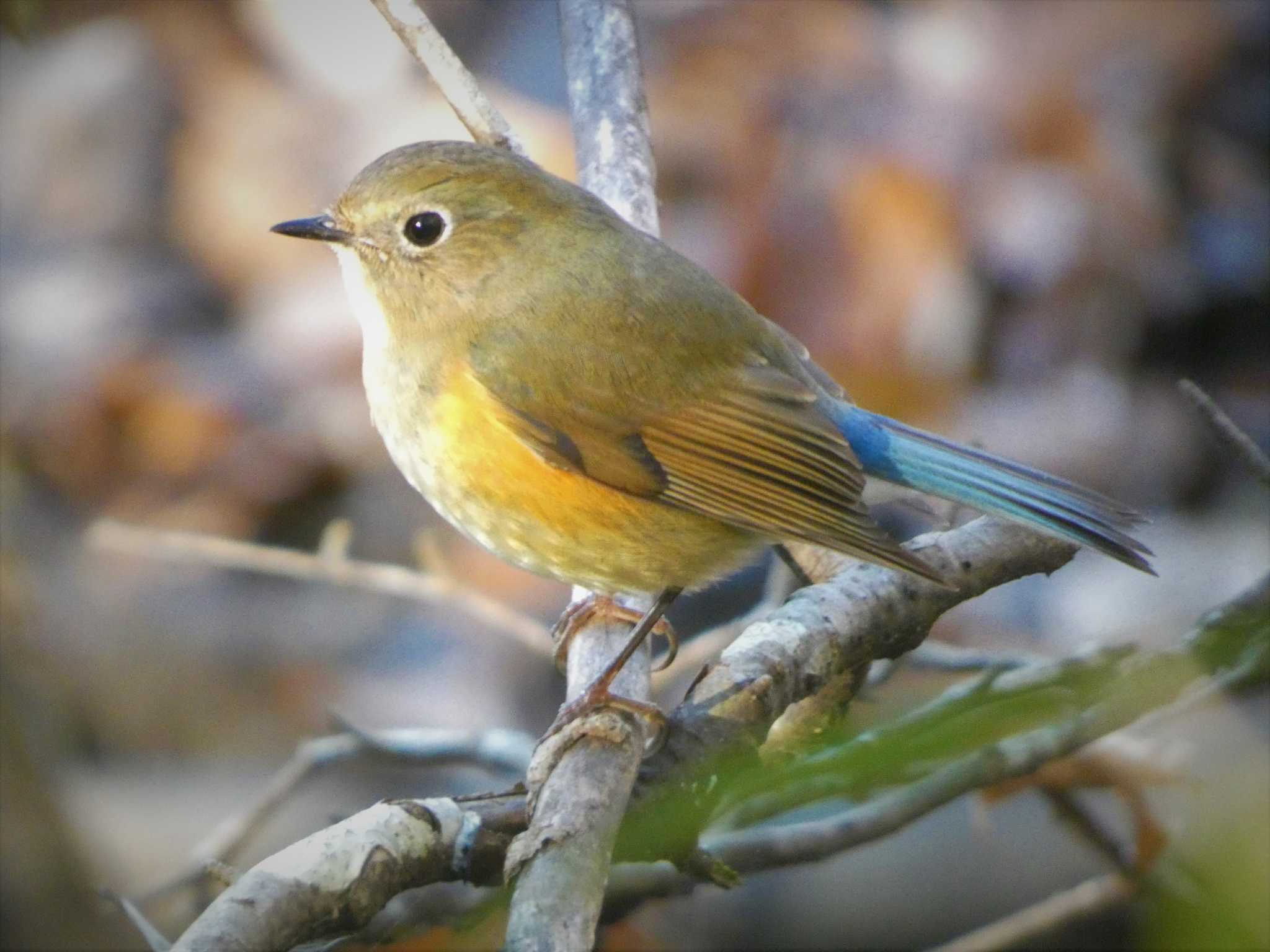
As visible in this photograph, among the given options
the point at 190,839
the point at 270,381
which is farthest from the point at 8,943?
the point at 270,381

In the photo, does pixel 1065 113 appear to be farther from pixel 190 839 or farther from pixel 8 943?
pixel 8 943

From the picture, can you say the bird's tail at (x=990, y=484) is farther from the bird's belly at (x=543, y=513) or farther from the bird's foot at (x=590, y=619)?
the bird's foot at (x=590, y=619)

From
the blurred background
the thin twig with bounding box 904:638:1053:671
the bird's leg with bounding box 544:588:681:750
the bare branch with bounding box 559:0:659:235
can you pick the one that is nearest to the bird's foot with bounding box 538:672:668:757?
the bird's leg with bounding box 544:588:681:750

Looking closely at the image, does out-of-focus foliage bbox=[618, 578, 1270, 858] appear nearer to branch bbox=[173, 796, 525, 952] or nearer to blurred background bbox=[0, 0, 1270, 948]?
branch bbox=[173, 796, 525, 952]

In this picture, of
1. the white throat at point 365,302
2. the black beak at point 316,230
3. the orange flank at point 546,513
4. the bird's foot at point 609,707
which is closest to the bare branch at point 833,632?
the bird's foot at point 609,707

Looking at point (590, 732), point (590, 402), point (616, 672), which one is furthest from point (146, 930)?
point (590, 402)
